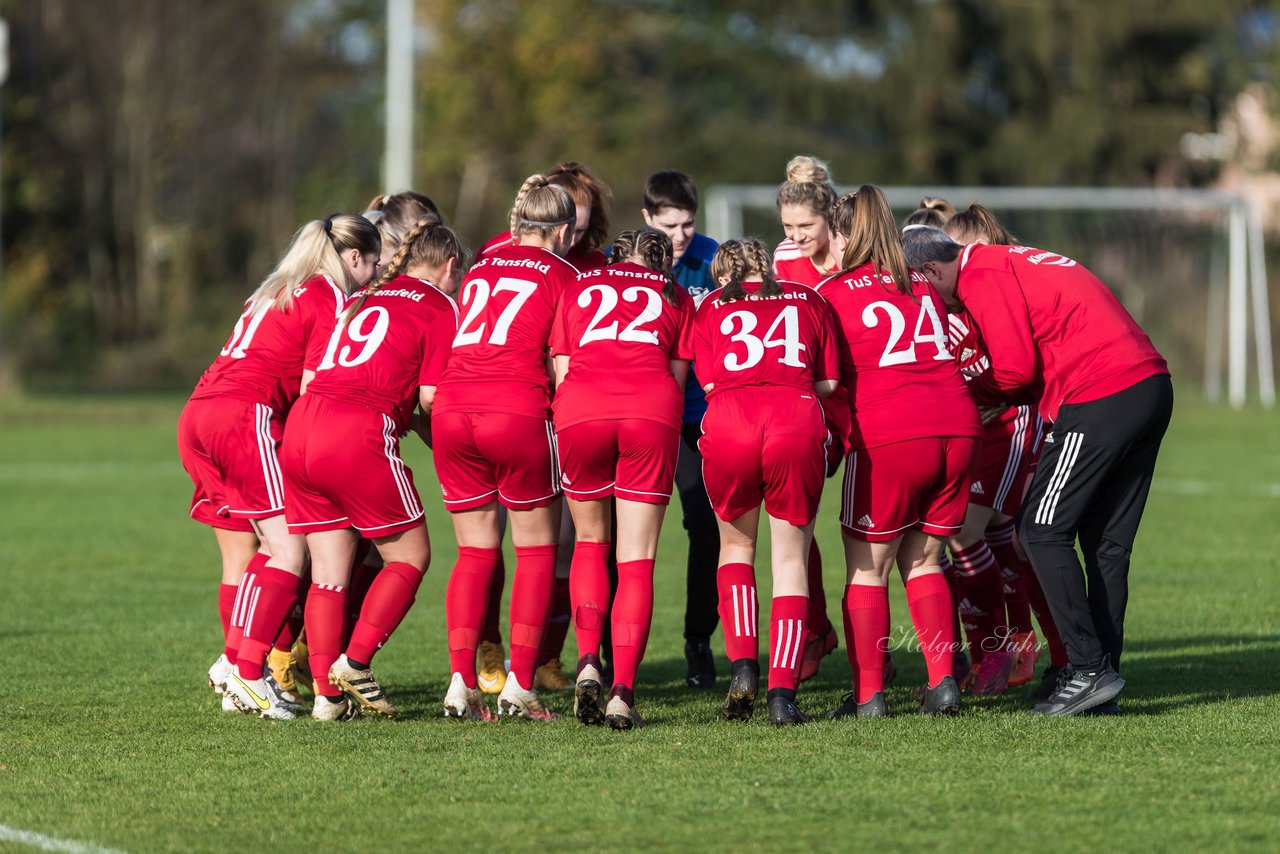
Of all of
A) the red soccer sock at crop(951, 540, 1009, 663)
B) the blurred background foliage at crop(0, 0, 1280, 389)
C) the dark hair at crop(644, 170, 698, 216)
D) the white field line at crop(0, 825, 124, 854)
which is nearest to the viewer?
the white field line at crop(0, 825, 124, 854)

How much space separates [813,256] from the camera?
6.92 m

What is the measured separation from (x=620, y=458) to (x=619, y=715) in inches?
35.8

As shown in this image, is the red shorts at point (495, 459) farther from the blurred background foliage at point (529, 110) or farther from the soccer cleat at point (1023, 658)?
the blurred background foliage at point (529, 110)

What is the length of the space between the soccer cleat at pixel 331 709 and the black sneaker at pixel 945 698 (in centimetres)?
216

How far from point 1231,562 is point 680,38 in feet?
102

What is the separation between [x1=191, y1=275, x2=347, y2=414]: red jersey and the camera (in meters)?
6.68

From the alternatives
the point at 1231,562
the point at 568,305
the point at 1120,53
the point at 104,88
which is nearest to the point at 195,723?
the point at 568,305

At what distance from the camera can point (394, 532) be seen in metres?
6.40

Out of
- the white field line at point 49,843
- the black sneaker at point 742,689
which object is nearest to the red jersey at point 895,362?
the black sneaker at point 742,689

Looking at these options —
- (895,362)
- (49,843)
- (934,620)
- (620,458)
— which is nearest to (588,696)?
(620,458)

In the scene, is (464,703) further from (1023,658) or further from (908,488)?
(1023,658)

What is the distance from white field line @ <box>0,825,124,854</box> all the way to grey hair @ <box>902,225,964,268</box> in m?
3.48

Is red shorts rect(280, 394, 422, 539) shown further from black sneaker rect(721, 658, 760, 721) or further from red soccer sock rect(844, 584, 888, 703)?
red soccer sock rect(844, 584, 888, 703)

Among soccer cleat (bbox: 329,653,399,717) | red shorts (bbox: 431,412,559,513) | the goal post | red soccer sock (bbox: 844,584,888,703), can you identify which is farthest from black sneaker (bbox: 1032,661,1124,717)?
the goal post
